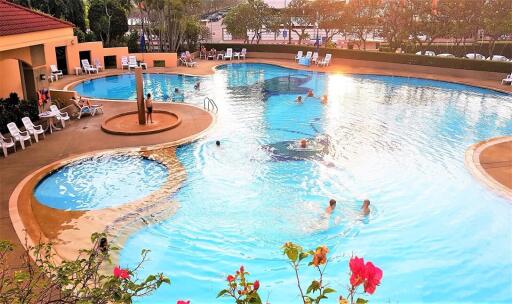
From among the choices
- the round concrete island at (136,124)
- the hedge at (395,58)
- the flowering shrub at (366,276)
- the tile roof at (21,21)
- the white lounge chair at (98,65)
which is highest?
the tile roof at (21,21)

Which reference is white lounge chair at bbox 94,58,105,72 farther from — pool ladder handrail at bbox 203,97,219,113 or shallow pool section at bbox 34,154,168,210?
shallow pool section at bbox 34,154,168,210

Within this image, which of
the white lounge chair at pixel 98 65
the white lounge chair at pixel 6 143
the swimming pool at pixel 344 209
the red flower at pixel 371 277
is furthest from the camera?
the white lounge chair at pixel 98 65

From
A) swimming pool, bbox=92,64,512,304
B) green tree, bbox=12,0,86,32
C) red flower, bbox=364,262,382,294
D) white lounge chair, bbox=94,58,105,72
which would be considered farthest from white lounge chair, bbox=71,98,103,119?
red flower, bbox=364,262,382,294

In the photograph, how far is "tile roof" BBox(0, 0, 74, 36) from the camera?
47.6ft

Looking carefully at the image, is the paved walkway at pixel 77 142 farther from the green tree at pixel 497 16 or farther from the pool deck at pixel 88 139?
the green tree at pixel 497 16

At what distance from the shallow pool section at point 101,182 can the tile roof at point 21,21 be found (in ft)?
16.0

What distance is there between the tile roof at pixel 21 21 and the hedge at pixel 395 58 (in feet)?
68.9

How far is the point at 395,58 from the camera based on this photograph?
101 ft

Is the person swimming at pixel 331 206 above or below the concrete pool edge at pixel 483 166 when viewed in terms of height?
below

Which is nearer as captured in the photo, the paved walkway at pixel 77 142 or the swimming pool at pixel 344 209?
the swimming pool at pixel 344 209

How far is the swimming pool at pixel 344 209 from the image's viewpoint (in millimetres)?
9352

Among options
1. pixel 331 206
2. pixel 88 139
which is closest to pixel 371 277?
pixel 331 206

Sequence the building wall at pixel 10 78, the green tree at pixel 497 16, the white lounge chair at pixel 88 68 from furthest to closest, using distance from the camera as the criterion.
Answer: the white lounge chair at pixel 88 68, the green tree at pixel 497 16, the building wall at pixel 10 78

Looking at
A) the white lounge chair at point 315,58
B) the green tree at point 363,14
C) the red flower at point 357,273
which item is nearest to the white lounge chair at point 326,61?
the white lounge chair at point 315,58
